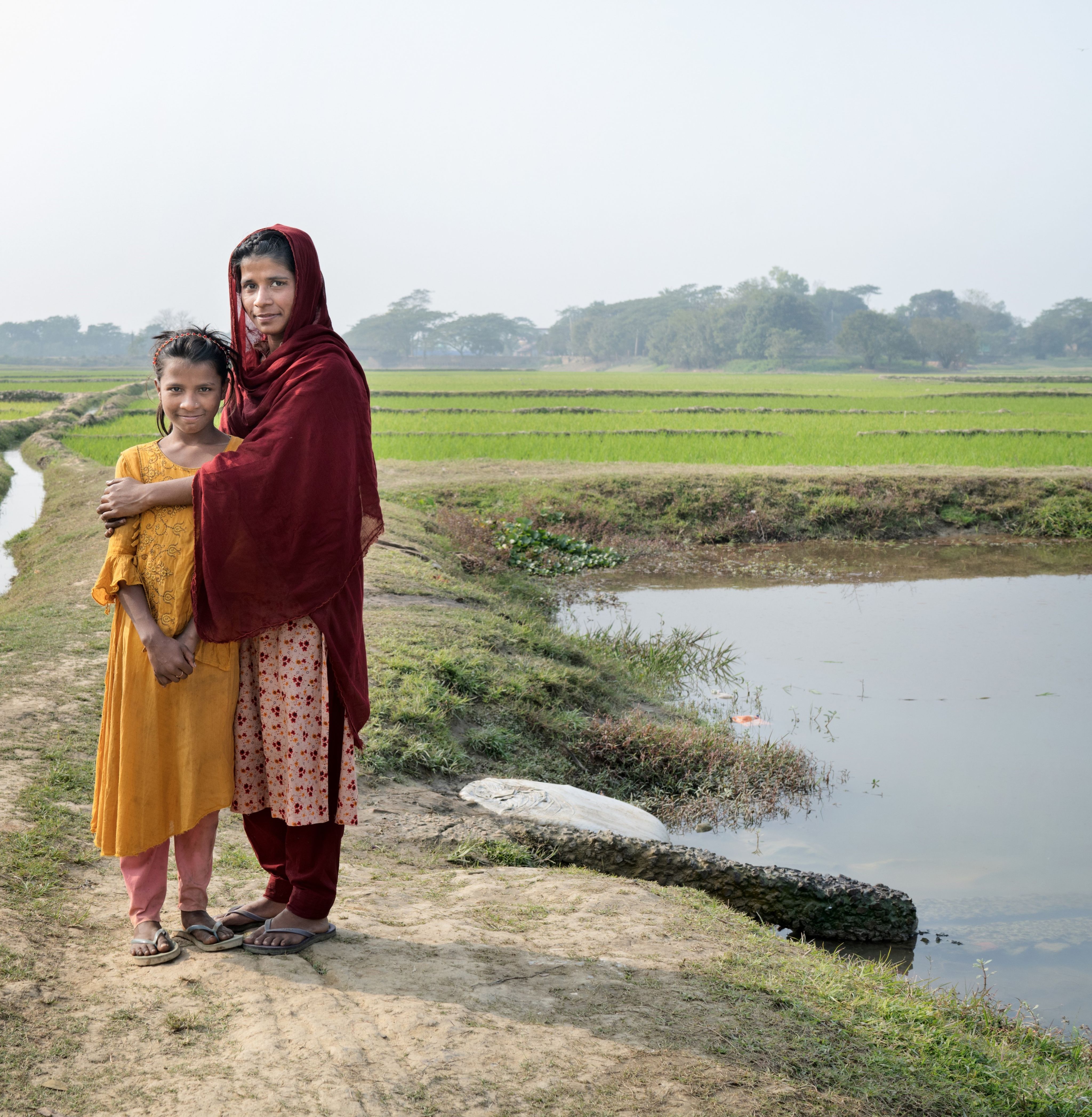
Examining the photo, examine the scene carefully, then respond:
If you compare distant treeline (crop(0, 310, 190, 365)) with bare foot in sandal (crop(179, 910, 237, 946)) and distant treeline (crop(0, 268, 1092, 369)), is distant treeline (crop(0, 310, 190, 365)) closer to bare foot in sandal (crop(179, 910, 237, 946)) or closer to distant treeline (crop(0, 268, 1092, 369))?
distant treeline (crop(0, 268, 1092, 369))

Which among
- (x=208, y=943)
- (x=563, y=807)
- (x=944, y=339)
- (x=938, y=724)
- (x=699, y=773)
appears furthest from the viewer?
(x=944, y=339)

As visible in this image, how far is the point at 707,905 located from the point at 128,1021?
176 centimetres

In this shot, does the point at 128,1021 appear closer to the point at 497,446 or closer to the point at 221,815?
the point at 221,815

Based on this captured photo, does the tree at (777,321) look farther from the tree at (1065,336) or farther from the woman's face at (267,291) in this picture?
the woman's face at (267,291)

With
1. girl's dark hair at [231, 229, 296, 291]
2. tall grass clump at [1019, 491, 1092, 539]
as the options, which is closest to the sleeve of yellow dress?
girl's dark hair at [231, 229, 296, 291]

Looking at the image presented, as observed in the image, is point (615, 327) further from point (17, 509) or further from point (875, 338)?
point (17, 509)

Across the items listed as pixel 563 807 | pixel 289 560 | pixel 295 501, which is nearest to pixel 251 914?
pixel 289 560

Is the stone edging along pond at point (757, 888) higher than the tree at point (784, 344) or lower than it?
lower

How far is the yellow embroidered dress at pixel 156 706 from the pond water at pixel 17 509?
6642 mm

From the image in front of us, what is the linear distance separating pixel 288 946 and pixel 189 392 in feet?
4.14

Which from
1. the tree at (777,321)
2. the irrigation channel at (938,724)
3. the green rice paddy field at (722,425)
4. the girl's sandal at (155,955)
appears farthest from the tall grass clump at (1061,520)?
the tree at (777,321)

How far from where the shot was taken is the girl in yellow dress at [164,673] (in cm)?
209

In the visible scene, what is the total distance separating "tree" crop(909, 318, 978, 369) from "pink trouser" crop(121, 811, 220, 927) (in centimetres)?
6135

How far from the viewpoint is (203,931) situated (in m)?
2.23
